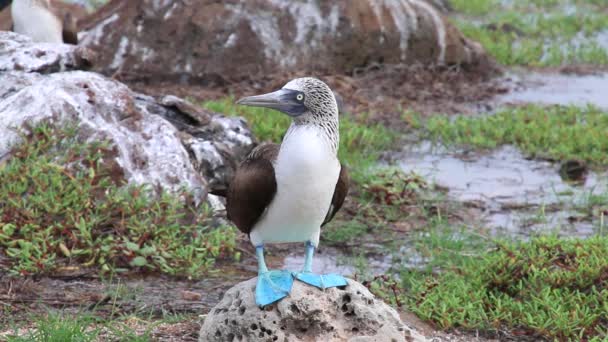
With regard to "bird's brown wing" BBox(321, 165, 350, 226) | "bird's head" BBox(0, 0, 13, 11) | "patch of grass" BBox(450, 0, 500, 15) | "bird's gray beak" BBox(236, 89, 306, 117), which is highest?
"bird's gray beak" BBox(236, 89, 306, 117)

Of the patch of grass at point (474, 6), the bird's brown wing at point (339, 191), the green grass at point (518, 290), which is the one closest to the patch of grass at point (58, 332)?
the bird's brown wing at point (339, 191)

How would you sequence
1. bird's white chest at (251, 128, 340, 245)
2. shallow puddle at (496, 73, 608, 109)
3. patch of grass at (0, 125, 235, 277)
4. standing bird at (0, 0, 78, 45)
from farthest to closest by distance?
shallow puddle at (496, 73, 608, 109) < standing bird at (0, 0, 78, 45) < patch of grass at (0, 125, 235, 277) < bird's white chest at (251, 128, 340, 245)

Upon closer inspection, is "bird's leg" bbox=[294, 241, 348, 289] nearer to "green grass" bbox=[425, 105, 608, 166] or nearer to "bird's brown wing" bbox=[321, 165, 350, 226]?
"bird's brown wing" bbox=[321, 165, 350, 226]

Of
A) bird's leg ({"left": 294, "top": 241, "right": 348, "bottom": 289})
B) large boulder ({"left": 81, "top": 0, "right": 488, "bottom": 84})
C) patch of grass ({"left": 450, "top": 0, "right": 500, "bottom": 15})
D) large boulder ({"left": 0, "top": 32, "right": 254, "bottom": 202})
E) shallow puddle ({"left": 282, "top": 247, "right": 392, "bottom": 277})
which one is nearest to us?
bird's leg ({"left": 294, "top": 241, "right": 348, "bottom": 289})

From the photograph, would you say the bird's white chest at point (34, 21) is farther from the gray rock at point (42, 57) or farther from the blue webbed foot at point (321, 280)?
the blue webbed foot at point (321, 280)

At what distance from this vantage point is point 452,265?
6.21 meters

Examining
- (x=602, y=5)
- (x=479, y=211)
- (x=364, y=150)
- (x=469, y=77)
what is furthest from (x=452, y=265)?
(x=602, y=5)

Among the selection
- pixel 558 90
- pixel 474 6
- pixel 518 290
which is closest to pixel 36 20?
pixel 518 290

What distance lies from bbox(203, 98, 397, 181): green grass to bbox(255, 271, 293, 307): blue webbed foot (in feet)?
12.3

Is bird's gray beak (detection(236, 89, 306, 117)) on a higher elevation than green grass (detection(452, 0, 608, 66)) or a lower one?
higher

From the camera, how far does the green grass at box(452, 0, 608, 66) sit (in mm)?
12383

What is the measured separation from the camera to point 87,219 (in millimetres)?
6102

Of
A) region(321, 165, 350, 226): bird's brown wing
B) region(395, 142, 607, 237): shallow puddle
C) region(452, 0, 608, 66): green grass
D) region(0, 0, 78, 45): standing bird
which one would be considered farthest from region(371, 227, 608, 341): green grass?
region(452, 0, 608, 66): green grass

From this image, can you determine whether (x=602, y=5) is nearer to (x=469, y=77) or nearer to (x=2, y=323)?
(x=469, y=77)
